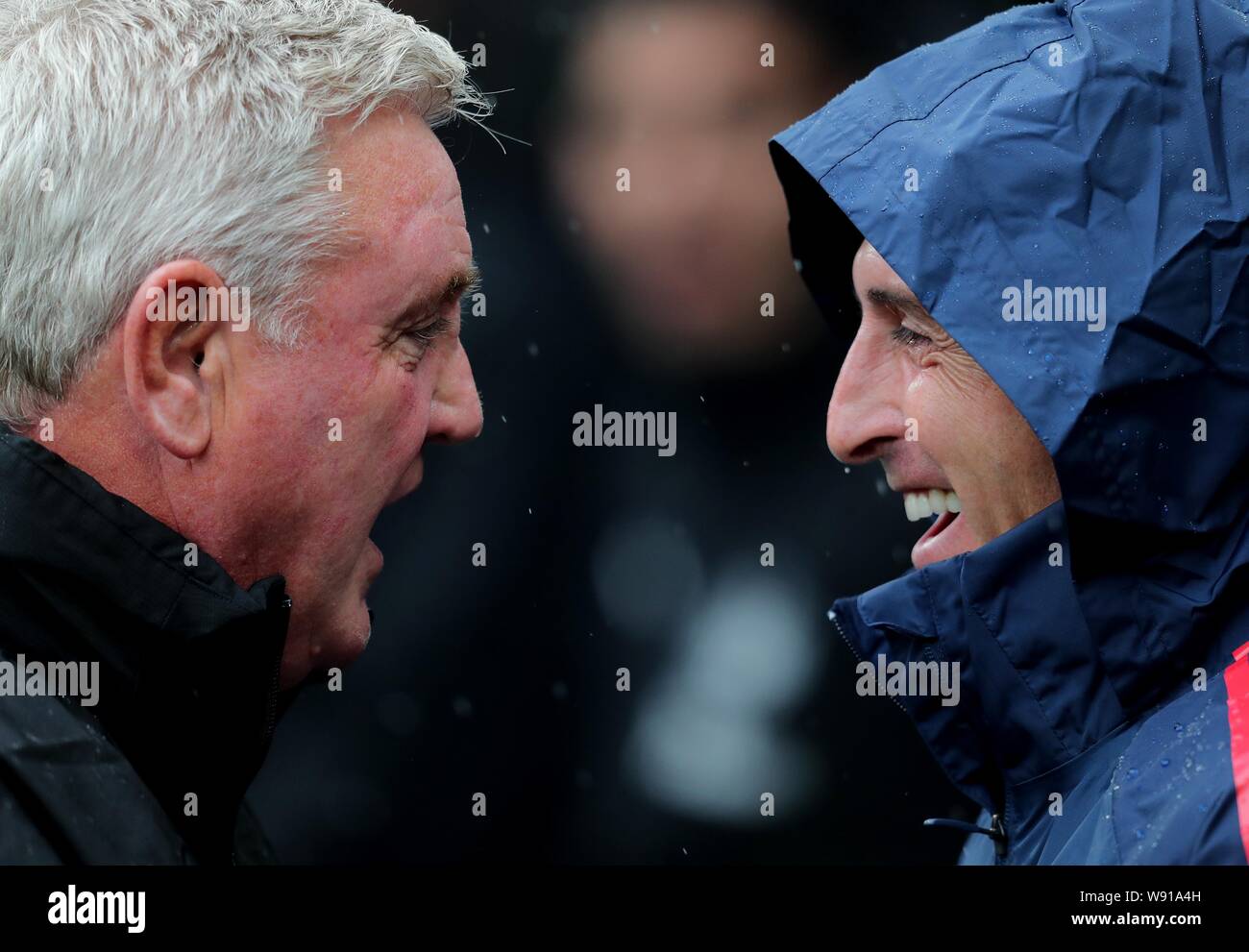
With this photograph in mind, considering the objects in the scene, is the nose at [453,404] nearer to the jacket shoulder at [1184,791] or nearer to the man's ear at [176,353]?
the man's ear at [176,353]

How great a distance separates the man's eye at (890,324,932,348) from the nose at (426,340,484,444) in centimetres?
55

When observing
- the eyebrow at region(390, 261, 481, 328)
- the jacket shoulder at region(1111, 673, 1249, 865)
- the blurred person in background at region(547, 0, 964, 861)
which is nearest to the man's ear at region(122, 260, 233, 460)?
the eyebrow at region(390, 261, 481, 328)

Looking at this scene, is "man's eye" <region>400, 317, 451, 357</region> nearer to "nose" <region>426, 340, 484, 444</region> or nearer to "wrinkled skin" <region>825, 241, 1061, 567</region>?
"nose" <region>426, 340, 484, 444</region>

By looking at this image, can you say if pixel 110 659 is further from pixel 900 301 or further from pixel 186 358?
pixel 900 301

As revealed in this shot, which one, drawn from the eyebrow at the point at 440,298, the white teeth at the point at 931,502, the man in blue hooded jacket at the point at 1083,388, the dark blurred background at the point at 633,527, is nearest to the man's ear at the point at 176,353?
the eyebrow at the point at 440,298

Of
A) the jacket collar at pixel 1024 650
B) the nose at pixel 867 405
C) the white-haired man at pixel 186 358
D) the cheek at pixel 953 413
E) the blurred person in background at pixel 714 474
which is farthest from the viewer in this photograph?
the blurred person in background at pixel 714 474

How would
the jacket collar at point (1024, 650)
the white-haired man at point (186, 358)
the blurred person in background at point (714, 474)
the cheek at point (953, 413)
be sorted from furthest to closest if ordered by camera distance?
1. the blurred person in background at point (714, 474)
2. the cheek at point (953, 413)
3. the jacket collar at point (1024, 650)
4. the white-haired man at point (186, 358)

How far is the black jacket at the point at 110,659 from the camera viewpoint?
1.23 meters

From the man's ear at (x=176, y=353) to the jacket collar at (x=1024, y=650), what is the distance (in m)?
0.87

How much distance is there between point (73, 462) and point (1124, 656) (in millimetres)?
1176

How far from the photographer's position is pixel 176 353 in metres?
1.41

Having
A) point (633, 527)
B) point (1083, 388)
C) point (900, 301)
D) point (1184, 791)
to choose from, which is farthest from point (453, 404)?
point (633, 527)

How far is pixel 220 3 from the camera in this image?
148 cm

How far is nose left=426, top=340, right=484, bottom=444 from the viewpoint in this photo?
66.0 inches
